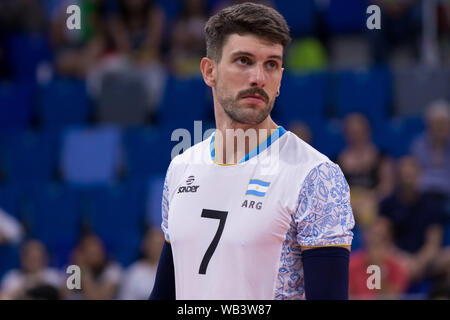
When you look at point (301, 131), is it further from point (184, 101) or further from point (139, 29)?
point (139, 29)

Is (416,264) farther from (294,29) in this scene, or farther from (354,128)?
(294,29)

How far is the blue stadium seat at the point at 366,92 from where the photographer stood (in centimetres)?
780

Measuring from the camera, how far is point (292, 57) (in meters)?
8.77

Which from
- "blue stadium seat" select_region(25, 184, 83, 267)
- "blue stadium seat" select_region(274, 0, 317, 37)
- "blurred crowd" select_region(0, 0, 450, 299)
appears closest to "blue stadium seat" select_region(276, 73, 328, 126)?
"blurred crowd" select_region(0, 0, 450, 299)

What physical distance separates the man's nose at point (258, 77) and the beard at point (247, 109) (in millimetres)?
19

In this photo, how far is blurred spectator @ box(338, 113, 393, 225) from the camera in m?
Result: 6.62

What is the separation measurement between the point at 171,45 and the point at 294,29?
60.0 inches

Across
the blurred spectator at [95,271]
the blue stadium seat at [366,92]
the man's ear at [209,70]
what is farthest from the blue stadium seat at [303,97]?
the man's ear at [209,70]

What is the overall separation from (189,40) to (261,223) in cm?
667

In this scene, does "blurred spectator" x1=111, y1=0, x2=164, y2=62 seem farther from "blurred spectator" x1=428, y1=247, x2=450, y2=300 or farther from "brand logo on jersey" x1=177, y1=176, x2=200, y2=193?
"brand logo on jersey" x1=177, y1=176, x2=200, y2=193

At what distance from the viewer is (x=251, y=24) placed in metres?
2.44

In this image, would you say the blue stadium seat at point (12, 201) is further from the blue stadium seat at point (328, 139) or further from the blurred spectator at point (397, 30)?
the blurred spectator at point (397, 30)

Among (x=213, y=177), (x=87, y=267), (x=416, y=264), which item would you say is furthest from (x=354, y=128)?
(x=213, y=177)
